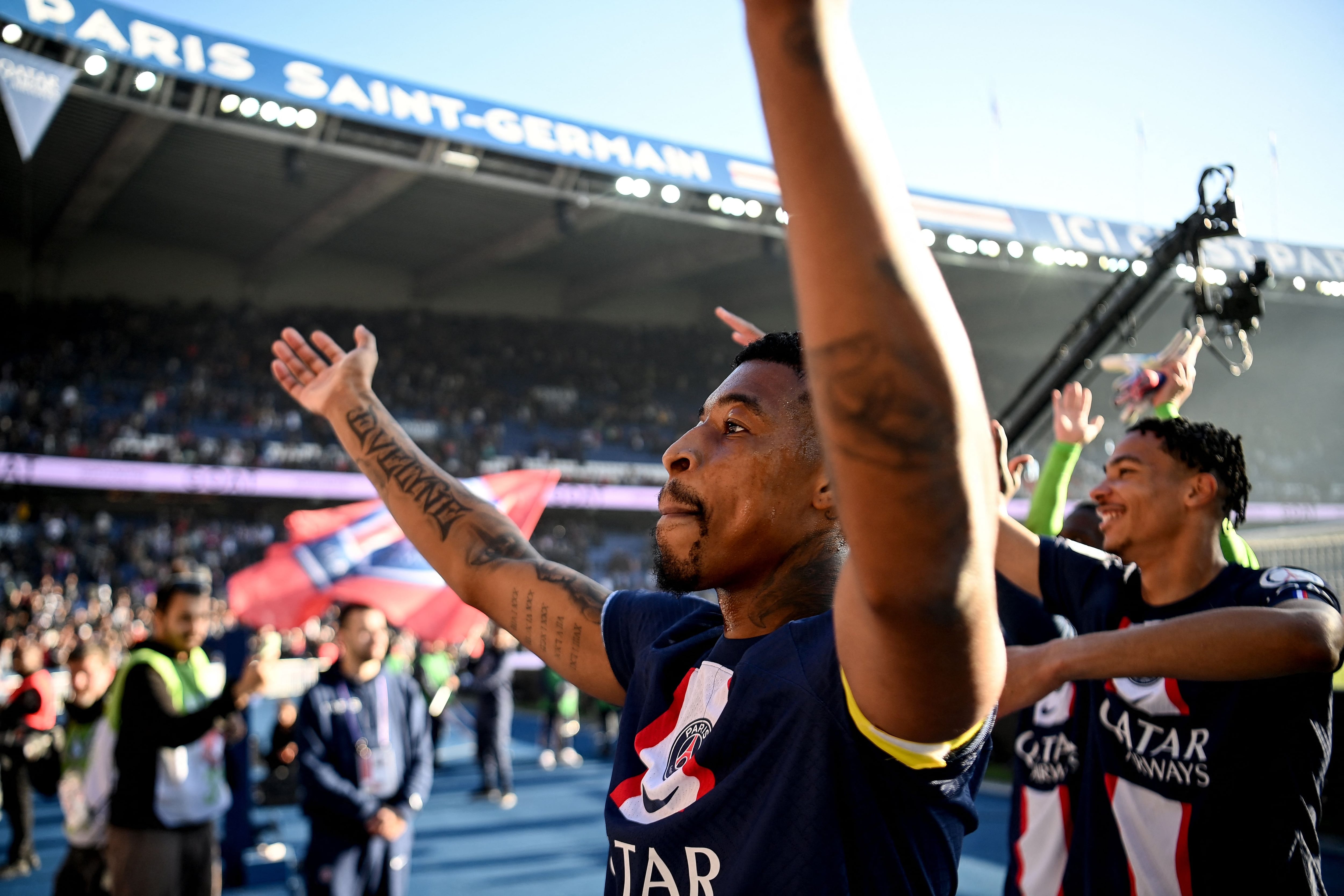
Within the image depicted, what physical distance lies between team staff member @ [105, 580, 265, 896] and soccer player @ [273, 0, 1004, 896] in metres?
2.52

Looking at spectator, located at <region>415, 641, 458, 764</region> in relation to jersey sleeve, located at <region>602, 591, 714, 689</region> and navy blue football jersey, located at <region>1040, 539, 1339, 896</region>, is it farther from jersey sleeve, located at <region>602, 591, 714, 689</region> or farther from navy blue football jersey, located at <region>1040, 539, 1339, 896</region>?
jersey sleeve, located at <region>602, 591, 714, 689</region>

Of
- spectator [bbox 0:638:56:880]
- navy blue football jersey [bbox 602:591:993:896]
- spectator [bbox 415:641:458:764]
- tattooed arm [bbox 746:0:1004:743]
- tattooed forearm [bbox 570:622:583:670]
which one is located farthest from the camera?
spectator [bbox 415:641:458:764]

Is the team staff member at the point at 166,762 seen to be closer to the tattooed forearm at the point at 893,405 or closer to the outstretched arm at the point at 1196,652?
the outstretched arm at the point at 1196,652

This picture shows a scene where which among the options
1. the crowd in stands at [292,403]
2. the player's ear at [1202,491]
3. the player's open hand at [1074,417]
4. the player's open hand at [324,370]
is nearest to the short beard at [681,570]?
the player's open hand at [324,370]

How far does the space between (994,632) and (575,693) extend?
14783 mm

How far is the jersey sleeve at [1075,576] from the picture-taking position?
7.98 ft

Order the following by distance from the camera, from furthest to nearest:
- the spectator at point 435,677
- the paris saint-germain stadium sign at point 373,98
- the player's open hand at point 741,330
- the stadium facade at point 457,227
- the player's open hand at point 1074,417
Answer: the stadium facade at point 457,227 < the paris saint-germain stadium sign at point 373,98 < the spectator at point 435,677 < the player's open hand at point 1074,417 < the player's open hand at point 741,330

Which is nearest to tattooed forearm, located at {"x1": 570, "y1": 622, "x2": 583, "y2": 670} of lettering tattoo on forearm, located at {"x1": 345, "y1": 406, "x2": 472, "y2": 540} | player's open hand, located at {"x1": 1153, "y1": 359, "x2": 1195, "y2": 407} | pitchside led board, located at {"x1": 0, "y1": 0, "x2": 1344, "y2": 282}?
lettering tattoo on forearm, located at {"x1": 345, "y1": 406, "x2": 472, "y2": 540}

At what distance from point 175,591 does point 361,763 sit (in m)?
1.20

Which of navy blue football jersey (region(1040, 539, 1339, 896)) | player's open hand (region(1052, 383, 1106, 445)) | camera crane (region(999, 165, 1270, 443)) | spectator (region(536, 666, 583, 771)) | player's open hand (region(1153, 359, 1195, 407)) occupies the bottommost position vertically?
spectator (region(536, 666, 583, 771))

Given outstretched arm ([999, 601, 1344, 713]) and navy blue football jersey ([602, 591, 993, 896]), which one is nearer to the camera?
navy blue football jersey ([602, 591, 993, 896])

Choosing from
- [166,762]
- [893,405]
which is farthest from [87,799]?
[893,405]

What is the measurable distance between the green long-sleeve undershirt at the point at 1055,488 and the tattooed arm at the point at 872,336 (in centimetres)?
233

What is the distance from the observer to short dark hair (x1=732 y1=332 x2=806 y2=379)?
4.95 ft
